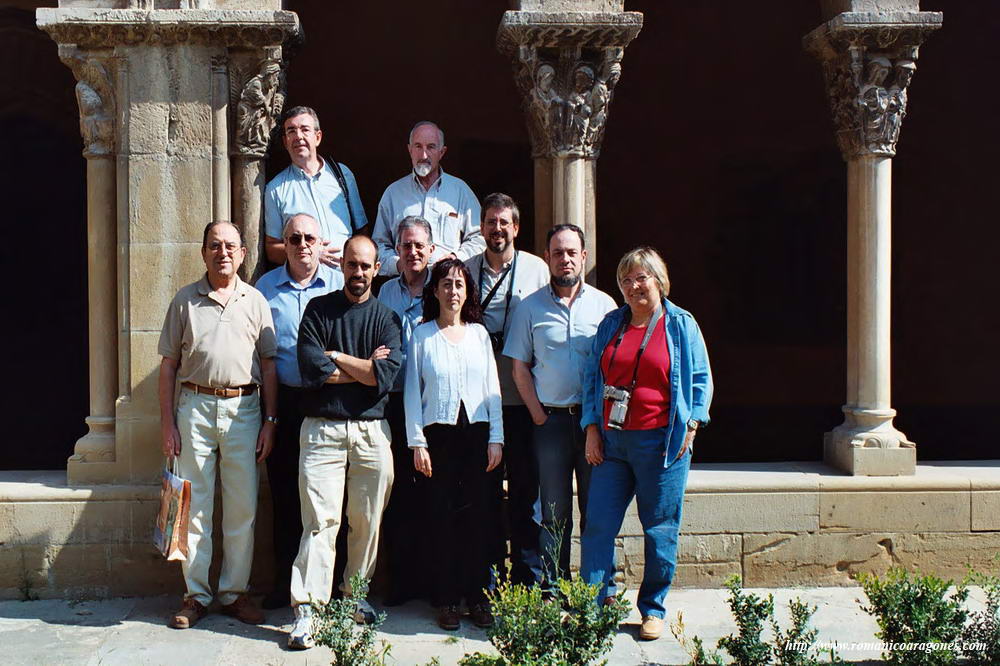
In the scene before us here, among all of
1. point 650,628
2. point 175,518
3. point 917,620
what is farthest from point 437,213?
point 917,620

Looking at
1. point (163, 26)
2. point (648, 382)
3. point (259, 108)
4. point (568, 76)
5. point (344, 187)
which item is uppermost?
point (163, 26)

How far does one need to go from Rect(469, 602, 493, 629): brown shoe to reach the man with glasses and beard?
213 millimetres

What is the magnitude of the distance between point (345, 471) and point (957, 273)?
5.14 metres

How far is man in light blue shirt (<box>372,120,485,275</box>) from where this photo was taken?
5.74 metres

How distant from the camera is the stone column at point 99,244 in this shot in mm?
5828

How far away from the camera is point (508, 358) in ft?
18.2

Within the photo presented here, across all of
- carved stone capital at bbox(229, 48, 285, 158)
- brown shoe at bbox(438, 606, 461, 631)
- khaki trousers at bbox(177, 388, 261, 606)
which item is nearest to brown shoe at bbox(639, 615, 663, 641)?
brown shoe at bbox(438, 606, 461, 631)

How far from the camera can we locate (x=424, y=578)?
5.71 metres

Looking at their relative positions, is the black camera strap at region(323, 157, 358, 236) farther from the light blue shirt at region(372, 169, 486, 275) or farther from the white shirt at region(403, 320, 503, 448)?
the white shirt at region(403, 320, 503, 448)

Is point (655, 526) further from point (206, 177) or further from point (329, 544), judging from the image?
point (206, 177)

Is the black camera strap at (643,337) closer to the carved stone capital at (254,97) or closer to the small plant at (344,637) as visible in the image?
the small plant at (344,637)

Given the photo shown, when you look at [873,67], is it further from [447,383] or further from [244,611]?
[244,611]

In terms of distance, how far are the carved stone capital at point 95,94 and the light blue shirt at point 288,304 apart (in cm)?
117

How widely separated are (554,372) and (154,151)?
2331mm
